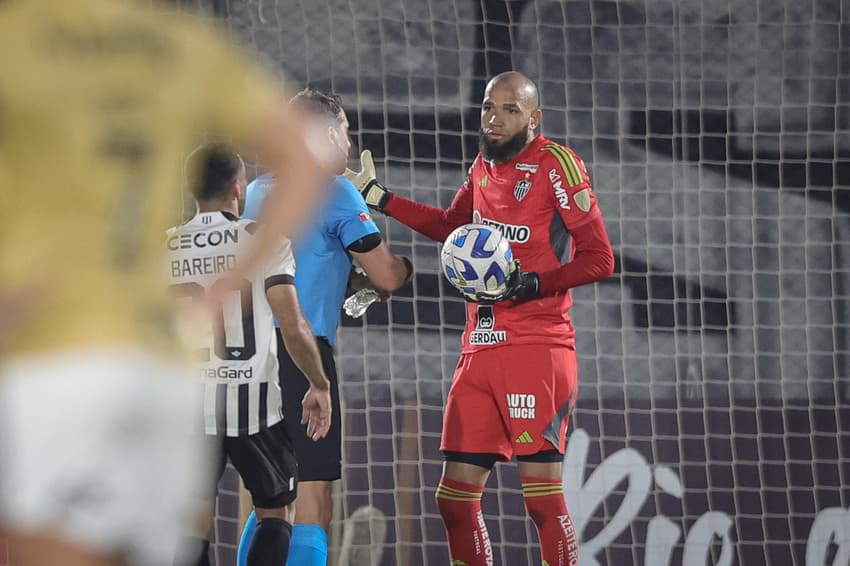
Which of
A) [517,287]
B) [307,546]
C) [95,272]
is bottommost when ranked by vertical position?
[307,546]

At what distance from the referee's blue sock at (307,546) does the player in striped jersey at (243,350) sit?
0.18 metres

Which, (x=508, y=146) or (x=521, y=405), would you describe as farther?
(x=508, y=146)

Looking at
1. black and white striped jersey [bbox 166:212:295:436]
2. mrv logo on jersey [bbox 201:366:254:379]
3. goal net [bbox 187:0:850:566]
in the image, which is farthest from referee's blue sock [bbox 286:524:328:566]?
goal net [bbox 187:0:850:566]

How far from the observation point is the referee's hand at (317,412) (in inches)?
155

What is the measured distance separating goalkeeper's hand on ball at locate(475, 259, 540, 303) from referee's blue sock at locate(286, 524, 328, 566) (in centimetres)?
92

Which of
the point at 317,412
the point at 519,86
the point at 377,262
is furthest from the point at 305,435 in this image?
the point at 519,86

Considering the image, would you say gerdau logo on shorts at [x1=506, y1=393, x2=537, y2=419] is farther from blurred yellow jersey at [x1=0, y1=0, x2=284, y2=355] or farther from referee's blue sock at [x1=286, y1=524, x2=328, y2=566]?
blurred yellow jersey at [x1=0, y1=0, x2=284, y2=355]

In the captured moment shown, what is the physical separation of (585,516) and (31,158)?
14.5 feet

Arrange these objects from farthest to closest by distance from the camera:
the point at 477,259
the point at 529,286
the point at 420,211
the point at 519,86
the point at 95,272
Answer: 1. the point at 420,211
2. the point at 519,86
3. the point at 529,286
4. the point at 477,259
5. the point at 95,272

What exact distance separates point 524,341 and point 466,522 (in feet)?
2.07

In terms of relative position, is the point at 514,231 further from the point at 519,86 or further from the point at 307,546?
the point at 307,546

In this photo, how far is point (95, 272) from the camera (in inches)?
64.0

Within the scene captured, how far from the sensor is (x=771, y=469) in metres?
5.88

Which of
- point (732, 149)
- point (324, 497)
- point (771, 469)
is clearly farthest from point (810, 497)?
point (324, 497)
